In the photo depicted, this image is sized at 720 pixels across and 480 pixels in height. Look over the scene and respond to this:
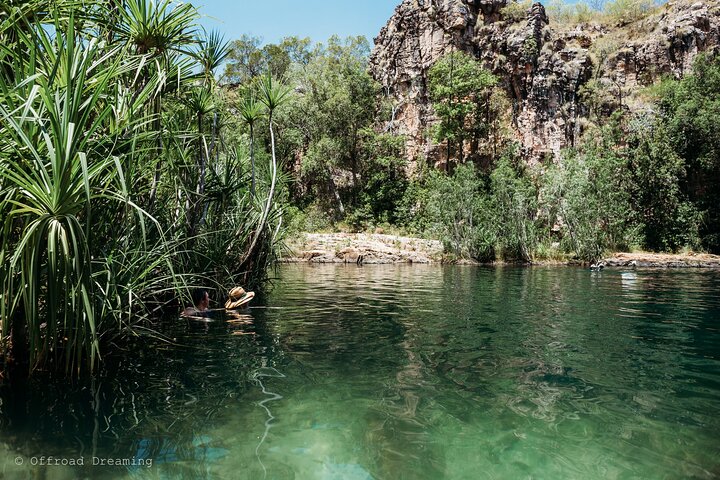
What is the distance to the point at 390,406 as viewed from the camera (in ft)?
13.2

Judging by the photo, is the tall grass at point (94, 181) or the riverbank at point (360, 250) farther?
the riverbank at point (360, 250)

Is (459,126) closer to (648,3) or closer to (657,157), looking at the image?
(657,157)

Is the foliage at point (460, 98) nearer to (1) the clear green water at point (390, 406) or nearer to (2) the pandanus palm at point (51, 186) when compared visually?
(1) the clear green water at point (390, 406)

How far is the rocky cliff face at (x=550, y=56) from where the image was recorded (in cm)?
3556

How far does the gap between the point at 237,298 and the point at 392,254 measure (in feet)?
60.3

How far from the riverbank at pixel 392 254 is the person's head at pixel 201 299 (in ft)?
50.8

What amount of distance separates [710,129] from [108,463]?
121 ft

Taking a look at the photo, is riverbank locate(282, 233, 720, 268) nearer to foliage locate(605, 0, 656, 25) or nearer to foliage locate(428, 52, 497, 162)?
foliage locate(428, 52, 497, 162)

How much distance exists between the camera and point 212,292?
9.42m

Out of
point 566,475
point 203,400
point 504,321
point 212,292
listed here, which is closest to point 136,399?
point 203,400

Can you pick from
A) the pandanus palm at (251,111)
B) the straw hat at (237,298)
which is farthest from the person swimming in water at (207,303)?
the pandanus palm at (251,111)

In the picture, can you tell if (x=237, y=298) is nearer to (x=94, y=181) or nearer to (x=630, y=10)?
(x=94, y=181)

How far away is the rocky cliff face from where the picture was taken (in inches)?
1400

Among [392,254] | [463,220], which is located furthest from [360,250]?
[463,220]
